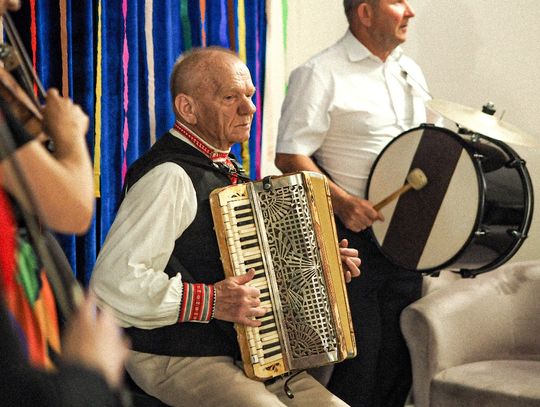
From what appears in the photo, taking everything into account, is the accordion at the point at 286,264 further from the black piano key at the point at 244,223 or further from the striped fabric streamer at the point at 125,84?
the striped fabric streamer at the point at 125,84

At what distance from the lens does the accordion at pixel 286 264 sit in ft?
6.71

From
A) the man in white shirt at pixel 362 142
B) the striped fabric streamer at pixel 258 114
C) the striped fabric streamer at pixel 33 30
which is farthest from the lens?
the striped fabric streamer at pixel 258 114

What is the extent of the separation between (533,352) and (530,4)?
6.02 feet

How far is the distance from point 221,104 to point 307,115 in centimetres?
86

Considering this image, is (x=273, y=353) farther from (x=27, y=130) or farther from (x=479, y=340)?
(x=479, y=340)

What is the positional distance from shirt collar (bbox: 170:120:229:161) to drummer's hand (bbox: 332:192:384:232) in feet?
2.69

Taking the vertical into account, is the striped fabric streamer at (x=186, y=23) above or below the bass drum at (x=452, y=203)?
above

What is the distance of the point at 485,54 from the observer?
4.23 m

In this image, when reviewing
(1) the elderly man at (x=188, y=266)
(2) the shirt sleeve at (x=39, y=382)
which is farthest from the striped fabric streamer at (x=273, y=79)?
(2) the shirt sleeve at (x=39, y=382)

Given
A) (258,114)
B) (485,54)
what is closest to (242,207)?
(258,114)

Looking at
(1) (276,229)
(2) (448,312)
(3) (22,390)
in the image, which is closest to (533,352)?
(2) (448,312)

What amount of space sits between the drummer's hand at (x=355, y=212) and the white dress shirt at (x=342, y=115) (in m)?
0.15

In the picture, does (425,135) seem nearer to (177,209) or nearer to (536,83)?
(177,209)

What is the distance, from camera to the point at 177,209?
6.76ft
